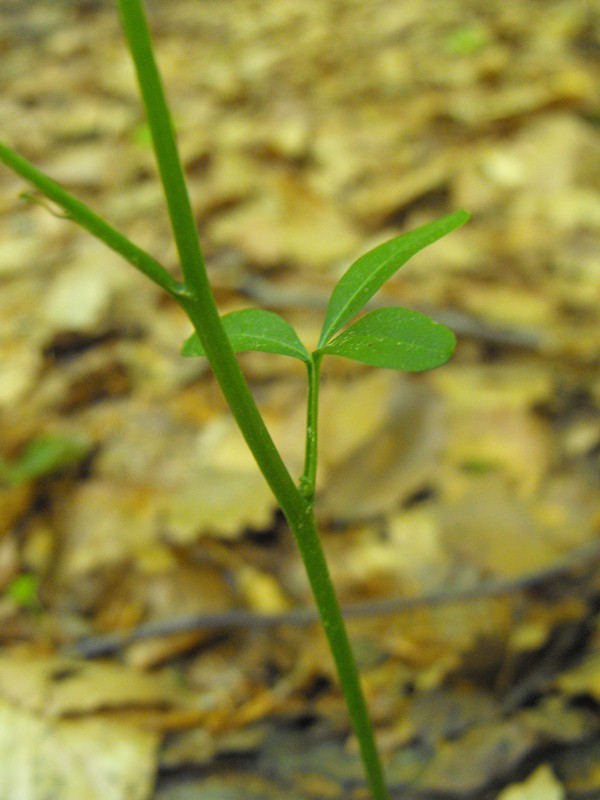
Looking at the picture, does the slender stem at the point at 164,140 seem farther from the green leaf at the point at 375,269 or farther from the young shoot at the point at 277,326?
the green leaf at the point at 375,269

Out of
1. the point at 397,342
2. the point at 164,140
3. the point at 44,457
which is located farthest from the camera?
the point at 44,457

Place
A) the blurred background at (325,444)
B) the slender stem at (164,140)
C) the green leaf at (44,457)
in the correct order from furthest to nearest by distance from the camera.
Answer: the green leaf at (44,457)
the blurred background at (325,444)
the slender stem at (164,140)

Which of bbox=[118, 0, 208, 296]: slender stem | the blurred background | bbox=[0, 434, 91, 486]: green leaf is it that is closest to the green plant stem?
bbox=[118, 0, 208, 296]: slender stem

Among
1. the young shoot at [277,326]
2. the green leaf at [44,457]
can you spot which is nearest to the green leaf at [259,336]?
the young shoot at [277,326]

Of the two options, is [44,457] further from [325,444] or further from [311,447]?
[311,447]

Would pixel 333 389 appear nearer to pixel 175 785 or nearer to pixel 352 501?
pixel 352 501

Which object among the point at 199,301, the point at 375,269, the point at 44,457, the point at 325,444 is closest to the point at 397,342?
the point at 375,269
